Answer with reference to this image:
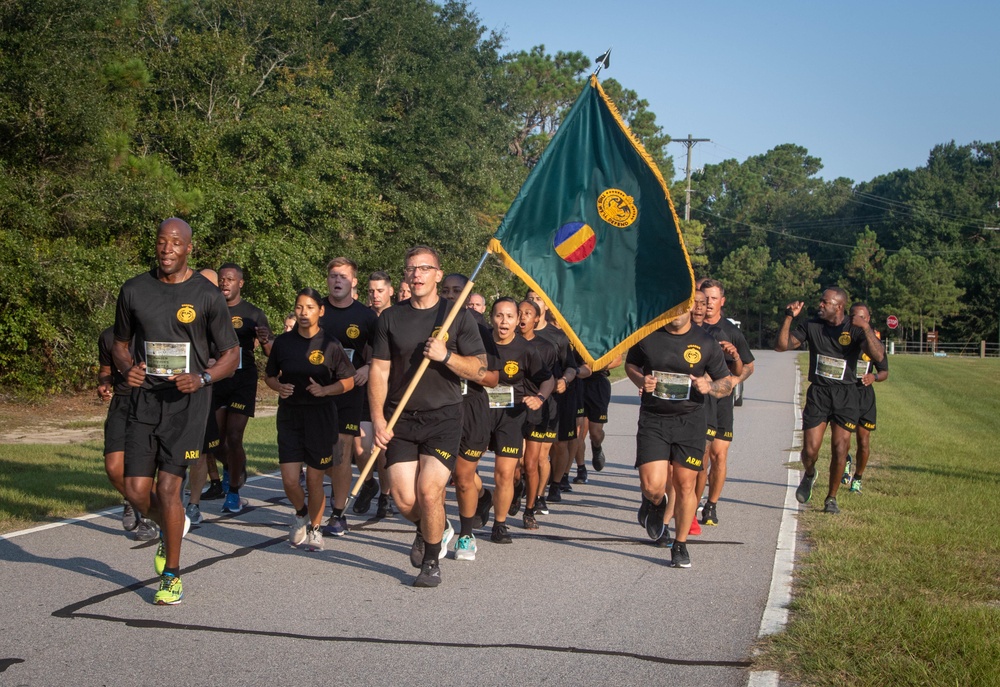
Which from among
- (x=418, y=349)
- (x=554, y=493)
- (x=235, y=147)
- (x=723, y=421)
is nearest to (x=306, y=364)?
(x=418, y=349)

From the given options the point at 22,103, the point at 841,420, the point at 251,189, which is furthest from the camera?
the point at 251,189

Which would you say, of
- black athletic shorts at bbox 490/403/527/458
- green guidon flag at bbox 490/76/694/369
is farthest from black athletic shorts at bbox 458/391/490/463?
green guidon flag at bbox 490/76/694/369

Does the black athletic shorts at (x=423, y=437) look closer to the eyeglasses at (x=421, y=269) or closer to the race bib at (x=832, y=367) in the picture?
the eyeglasses at (x=421, y=269)

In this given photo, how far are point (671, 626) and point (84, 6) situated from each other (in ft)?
57.8

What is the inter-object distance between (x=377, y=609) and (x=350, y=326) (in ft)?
12.1

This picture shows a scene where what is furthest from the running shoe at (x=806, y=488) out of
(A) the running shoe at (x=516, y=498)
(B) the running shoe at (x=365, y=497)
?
(B) the running shoe at (x=365, y=497)

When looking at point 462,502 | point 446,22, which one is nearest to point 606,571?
point 462,502

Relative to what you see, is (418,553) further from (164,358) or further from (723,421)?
(723,421)

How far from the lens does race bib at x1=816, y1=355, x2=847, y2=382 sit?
34.0 feet

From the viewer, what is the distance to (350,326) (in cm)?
950

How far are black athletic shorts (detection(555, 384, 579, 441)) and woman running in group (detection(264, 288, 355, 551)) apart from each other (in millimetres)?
2809

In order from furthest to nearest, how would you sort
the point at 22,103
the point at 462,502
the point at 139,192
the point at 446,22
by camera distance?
the point at 446,22 < the point at 139,192 < the point at 22,103 < the point at 462,502

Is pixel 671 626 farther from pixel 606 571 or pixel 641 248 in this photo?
pixel 641 248

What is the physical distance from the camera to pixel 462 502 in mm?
8086
